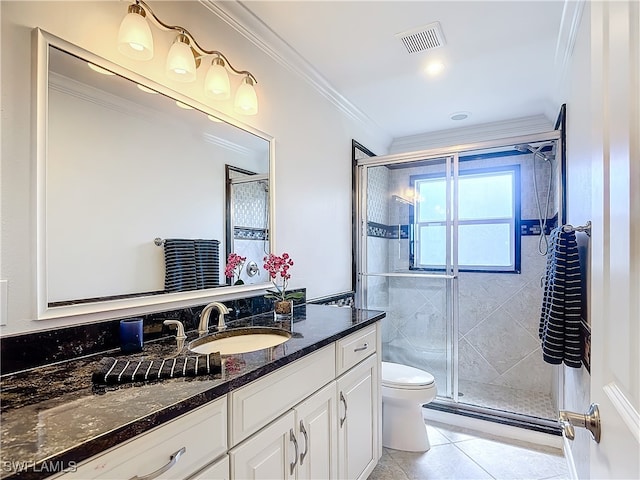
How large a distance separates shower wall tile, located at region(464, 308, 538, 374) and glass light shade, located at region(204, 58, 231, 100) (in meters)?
2.93

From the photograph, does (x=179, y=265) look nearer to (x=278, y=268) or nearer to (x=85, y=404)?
(x=278, y=268)

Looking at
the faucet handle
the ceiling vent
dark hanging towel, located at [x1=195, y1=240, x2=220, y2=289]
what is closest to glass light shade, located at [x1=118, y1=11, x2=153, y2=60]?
dark hanging towel, located at [x1=195, y1=240, x2=220, y2=289]

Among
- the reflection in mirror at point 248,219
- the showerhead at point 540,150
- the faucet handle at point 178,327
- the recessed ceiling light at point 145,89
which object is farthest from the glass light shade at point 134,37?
the showerhead at point 540,150

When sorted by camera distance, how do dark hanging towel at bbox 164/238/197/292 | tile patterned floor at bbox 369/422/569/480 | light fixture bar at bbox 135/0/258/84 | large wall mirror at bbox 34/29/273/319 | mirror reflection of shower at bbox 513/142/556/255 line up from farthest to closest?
1. mirror reflection of shower at bbox 513/142/556/255
2. tile patterned floor at bbox 369/422/569/480
3. dark hanging towel at bbox 164/238/197/292
4. light fixture bar at bbox 135/0/258/84
5. large wall mirror at bbox 34/29/273/319

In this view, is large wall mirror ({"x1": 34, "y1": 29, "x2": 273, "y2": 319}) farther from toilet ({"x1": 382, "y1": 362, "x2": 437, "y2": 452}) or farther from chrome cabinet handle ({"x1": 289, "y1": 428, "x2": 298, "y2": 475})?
toilet ({"x1": 382, "y1": 362, "x2": 437, "y2": 452})

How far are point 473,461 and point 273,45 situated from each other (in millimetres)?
2731

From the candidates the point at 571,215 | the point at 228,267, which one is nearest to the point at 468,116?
the point at 571,215

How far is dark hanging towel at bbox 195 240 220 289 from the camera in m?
1.63

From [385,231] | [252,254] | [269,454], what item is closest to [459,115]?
[385,231]

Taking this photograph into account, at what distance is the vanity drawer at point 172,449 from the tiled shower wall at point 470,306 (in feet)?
7.54

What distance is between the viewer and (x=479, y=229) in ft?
10.8

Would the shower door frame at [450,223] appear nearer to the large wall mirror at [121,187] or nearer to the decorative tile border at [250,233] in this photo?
the decorative tile border at [250,233]

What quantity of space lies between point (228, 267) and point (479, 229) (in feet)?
8.07

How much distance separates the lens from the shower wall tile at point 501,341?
3.13 metres
